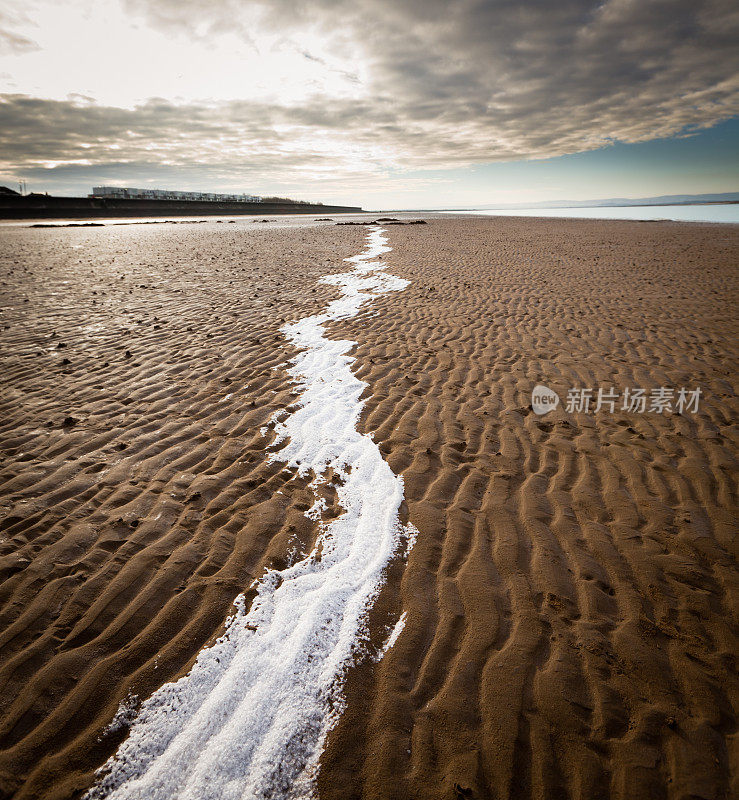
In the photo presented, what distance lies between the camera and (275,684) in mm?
2264

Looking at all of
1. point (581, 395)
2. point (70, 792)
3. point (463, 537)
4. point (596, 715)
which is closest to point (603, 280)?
point (581, 395)

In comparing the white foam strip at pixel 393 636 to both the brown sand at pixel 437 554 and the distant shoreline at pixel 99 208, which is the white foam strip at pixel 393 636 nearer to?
the brown sand at pixel 437 554

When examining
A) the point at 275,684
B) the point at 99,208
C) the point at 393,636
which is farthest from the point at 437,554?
the point at 99,208

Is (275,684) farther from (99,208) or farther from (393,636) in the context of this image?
(99,208)

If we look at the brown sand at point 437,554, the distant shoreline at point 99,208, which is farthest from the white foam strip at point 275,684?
the distant shoreline at point 99,208

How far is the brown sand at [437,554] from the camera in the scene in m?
1.99

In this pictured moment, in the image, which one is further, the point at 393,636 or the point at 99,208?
the point at 99,208

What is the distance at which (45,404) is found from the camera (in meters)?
5.13

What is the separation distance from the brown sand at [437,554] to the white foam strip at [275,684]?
0.13m

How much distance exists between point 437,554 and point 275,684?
1.49 m

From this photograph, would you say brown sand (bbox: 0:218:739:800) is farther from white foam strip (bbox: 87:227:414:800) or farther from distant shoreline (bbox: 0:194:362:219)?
distant shoreline (bbox: 0:194:362:219)

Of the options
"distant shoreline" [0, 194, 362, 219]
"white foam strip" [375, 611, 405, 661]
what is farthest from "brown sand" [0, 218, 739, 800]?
"distant shoreline" [0, 194, 362, 219]

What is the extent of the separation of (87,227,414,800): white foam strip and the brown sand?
13 centimetres

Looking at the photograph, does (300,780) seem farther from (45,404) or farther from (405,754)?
(45,404)
